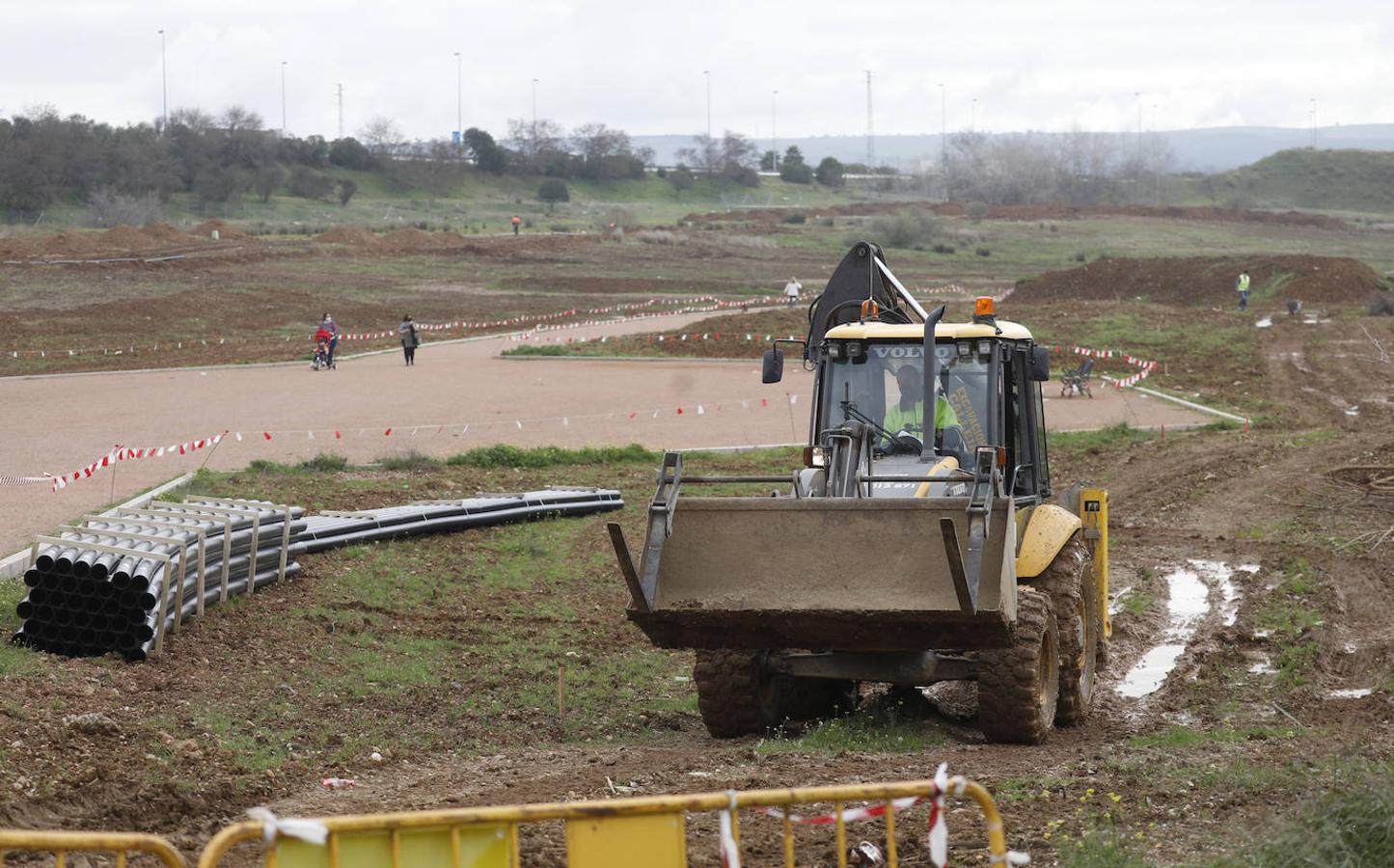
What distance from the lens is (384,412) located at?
28562 millimetres

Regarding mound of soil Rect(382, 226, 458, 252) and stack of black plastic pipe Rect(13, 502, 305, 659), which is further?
mound of soil Rect(382, 226, 458, 252)

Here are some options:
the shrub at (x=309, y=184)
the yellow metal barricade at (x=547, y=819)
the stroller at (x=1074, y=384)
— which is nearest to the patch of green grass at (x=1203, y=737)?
the yellow metal barricade at (x=547, y=819)

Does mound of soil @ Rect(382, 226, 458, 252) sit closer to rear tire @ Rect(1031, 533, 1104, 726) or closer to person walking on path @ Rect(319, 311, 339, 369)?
person walking on path @ Rect(319, 311, 339, 369)

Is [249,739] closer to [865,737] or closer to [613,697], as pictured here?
[613,697]

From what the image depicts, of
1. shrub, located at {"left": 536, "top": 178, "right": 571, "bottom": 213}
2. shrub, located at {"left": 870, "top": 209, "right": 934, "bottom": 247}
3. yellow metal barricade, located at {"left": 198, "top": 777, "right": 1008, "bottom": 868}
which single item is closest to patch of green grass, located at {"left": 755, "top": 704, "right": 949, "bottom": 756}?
yellow metal barricade, located at {"left": 198, "top": 777, "right": 1008, "bottom": 868}

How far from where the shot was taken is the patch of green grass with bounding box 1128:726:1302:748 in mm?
9500

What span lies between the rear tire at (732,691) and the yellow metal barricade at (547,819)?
4578 millimetres

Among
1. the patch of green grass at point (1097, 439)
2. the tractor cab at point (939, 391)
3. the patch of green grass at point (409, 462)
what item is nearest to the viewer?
the tractor cab at point (939, 391)

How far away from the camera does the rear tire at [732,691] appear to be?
9.93 meters

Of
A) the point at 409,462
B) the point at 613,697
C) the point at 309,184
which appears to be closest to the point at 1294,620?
the point at 613,697

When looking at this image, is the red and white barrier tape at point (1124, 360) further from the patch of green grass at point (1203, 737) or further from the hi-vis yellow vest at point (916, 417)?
the patch of green grass at point (1203, 737)

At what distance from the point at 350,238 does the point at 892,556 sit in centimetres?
7073

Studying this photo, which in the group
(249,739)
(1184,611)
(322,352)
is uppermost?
(322,352)

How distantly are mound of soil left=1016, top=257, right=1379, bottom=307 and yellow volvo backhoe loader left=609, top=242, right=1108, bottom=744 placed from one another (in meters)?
43.8
